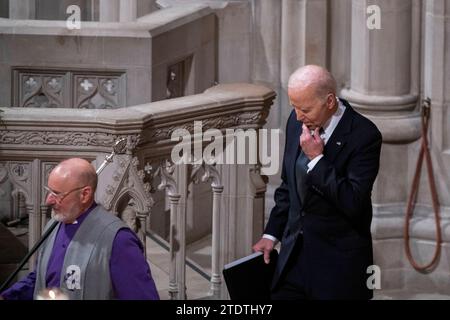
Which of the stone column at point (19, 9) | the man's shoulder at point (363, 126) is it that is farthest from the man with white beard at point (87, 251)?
the stone column at point (19, 9)

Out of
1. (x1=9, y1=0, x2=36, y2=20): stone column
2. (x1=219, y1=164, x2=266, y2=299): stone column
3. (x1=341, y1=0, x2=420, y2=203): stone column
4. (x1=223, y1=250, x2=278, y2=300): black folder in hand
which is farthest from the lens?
(x1=9, y1=0, x2=36, y2=20): stone column

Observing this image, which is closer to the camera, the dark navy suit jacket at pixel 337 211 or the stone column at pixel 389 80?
the dark navy suit jacket at pixel 337 211

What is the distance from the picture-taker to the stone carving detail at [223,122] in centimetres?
1092

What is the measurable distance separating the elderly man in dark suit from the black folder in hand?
0.08 meters

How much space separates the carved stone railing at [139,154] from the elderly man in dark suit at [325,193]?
1418 mm

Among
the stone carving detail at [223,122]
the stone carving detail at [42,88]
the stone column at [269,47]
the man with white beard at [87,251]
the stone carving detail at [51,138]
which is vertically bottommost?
the man with white beard at [87,251]

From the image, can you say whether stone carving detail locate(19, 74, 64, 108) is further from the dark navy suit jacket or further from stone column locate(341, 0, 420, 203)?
the dark navy suit jacket

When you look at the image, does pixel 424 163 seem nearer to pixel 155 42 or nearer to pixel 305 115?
pixel 155 42

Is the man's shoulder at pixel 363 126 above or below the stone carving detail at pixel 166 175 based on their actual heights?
above

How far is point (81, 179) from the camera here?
28.7ft

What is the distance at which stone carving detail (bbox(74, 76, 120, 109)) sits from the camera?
43.4 ft

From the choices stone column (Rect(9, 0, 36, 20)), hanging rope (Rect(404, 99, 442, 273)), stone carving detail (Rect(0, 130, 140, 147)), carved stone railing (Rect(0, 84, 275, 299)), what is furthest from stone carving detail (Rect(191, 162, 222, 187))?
stone column (Rect(9, 0, 36, 20))

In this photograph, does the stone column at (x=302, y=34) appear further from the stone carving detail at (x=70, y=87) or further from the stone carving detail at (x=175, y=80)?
the stone carving detail at (x=70, y=87)

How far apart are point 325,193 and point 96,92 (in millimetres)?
4342
